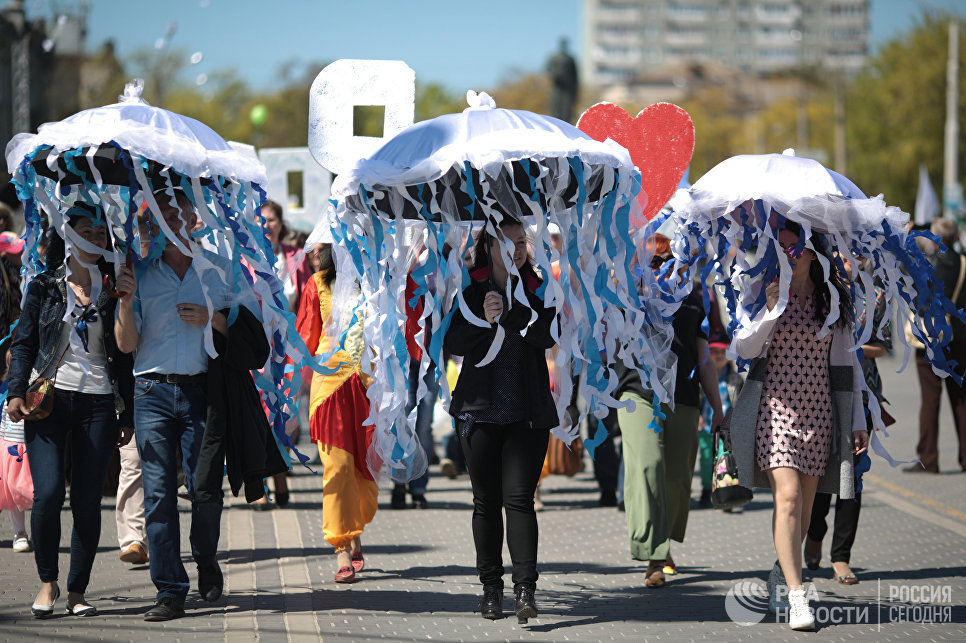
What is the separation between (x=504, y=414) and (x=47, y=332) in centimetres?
225

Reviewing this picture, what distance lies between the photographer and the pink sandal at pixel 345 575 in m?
6.73

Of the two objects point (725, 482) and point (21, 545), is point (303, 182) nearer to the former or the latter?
point (21, 545)

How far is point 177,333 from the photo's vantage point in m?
5.78

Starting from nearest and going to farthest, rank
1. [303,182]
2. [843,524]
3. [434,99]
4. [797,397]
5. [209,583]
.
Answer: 1. [797,397]
2. [209,583]
3. [843,524]
4. [303,182]
5. [434,99]

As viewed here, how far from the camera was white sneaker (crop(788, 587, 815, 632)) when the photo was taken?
18.6 ft

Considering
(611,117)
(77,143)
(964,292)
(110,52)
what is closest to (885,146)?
(110,52)

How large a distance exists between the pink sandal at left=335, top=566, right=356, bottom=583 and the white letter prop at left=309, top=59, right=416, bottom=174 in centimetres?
244

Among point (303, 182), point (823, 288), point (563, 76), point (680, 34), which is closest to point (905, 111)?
point (563, 76)

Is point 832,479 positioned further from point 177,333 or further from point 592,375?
point 177,333

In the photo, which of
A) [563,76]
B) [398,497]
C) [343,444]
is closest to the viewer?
[343,444]

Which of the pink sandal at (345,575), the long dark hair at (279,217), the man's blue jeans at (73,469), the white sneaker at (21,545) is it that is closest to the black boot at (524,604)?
the pink sandal at (345,575)

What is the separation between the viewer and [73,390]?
5.75 m

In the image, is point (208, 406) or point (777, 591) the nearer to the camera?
point (208, 406)

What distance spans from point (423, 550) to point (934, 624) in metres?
3.25
